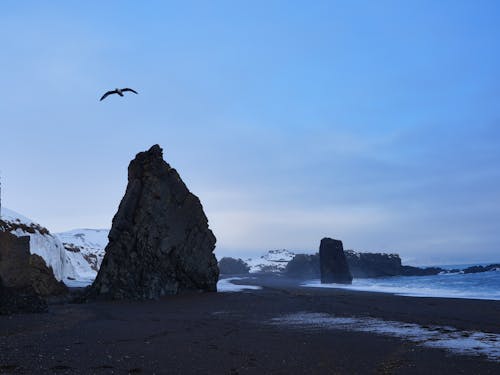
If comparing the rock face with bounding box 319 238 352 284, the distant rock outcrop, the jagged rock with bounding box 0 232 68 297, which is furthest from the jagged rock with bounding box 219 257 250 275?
the jagged rock with bounding box 0 232 68 297

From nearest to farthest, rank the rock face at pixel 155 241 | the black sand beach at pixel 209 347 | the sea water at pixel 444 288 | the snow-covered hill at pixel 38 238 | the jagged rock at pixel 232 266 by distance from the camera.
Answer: the black sand beach at pixel 209 347 → the rock face at pixel 155 241 → the snow-covered hill at pixel 38 238 → the sea water at pixel 444 288 → the jagged rock at pixel 232 266

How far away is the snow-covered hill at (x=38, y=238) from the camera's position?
96.4 ft

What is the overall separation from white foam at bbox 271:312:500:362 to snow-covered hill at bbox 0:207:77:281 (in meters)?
19.6

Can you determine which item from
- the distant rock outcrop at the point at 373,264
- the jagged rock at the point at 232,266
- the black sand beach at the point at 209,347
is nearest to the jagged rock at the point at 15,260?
the black sand beach at the point at 209,347

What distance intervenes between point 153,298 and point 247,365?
66.0 ft

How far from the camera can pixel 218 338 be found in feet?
40.7

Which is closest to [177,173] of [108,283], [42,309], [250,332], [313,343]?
[108,283]

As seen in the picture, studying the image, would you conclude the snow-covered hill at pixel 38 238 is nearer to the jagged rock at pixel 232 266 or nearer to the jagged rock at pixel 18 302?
the jagged rock at pixel 18 302

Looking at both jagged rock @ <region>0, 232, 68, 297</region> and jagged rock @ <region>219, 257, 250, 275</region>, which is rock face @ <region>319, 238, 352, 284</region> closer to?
jagged rock @ <region>219, 257, 250, 275</region>

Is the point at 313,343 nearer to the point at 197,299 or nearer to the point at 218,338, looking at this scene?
the point at 218,338

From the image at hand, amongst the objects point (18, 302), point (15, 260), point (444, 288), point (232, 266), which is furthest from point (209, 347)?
point (232, 266)

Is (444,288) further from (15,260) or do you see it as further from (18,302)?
(18,302)

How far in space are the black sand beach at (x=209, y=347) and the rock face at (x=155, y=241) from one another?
987cm

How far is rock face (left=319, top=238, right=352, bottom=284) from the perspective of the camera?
84.8 m
